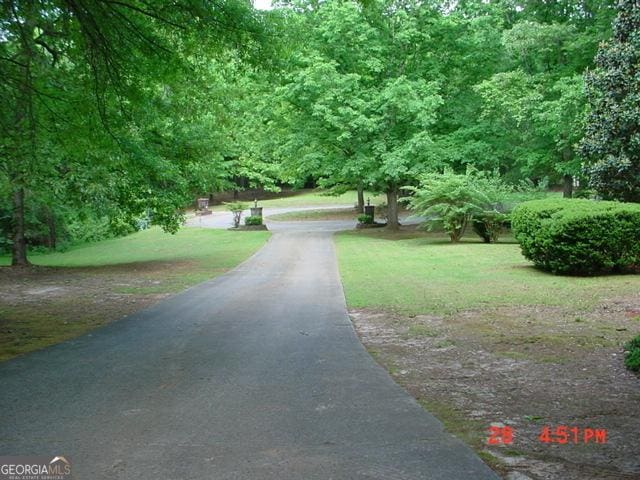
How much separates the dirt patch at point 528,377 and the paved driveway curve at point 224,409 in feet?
1.02

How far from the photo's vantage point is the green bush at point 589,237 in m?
11.9

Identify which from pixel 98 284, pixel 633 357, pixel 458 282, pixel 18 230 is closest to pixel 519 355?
pixel 633 357

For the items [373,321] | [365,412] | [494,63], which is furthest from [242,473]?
[494,63]

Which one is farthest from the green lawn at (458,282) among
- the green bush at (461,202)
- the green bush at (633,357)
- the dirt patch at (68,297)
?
the dirt patch at (68,297)

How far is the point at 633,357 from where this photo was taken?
221 inches

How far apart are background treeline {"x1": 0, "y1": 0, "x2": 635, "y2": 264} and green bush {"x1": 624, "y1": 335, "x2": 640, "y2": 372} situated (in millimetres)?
5618

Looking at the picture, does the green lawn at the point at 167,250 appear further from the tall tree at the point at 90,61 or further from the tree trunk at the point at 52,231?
the tall tree at the point at 90,61

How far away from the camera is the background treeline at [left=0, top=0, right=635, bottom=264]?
30.2 ft

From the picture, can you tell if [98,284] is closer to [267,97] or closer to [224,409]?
[224,409]

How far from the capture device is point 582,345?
6695 millimetres

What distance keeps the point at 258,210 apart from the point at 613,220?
2605 cm

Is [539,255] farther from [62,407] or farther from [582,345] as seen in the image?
[62,407]
